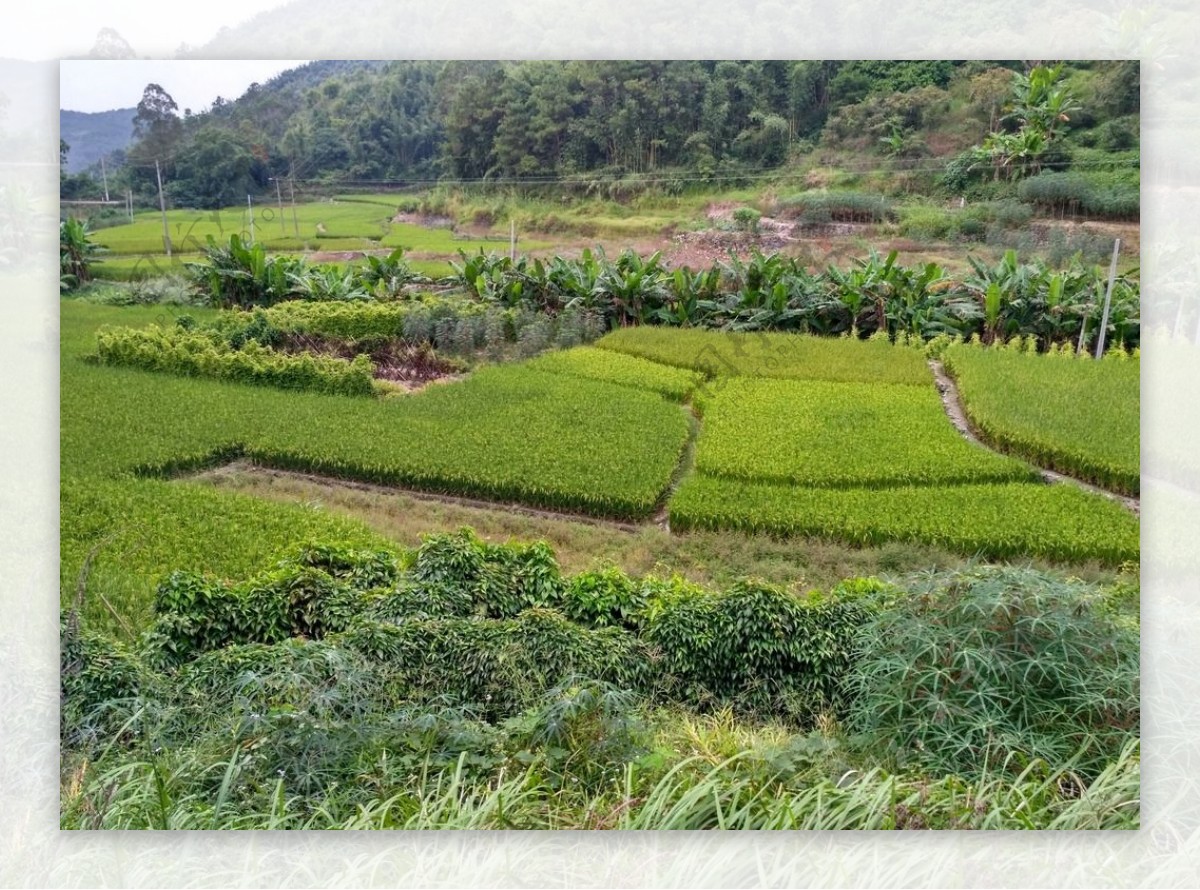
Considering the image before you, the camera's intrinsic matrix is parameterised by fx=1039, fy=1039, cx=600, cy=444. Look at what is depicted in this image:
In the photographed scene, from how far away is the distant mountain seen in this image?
165 inches

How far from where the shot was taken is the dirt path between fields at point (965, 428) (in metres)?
4.27

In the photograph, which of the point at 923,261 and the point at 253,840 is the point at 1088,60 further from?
the point at 253,840

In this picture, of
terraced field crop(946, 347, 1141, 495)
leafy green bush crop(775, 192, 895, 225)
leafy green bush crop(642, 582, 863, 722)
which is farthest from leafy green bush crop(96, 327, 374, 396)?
terraced field crop(946, 347, 1141, 495)

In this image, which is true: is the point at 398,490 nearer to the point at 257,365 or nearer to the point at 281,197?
the point at 257,365

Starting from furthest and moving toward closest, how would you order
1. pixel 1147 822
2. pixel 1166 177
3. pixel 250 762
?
pixel 1166 177 → pixel 1147 822 → pixel 250 762

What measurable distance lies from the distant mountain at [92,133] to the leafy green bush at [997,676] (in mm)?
3594

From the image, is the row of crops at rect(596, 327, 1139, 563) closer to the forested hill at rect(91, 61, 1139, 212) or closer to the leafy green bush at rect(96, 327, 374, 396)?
the forested hill at rect(91, 61, 1139, 212)

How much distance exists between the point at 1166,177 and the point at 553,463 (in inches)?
111

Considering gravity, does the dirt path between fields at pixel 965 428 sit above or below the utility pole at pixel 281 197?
below

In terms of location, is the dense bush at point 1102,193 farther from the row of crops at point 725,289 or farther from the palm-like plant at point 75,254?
the palm-like plant at point 75,254

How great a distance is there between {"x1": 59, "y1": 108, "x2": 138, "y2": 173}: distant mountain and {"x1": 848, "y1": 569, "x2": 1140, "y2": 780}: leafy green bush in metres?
3.59

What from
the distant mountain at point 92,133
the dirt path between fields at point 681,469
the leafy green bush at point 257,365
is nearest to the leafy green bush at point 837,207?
the dirt path between fields at point 681,469

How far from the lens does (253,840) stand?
383cm

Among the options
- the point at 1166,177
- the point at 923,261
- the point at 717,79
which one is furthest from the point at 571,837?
the point at 1166,177
